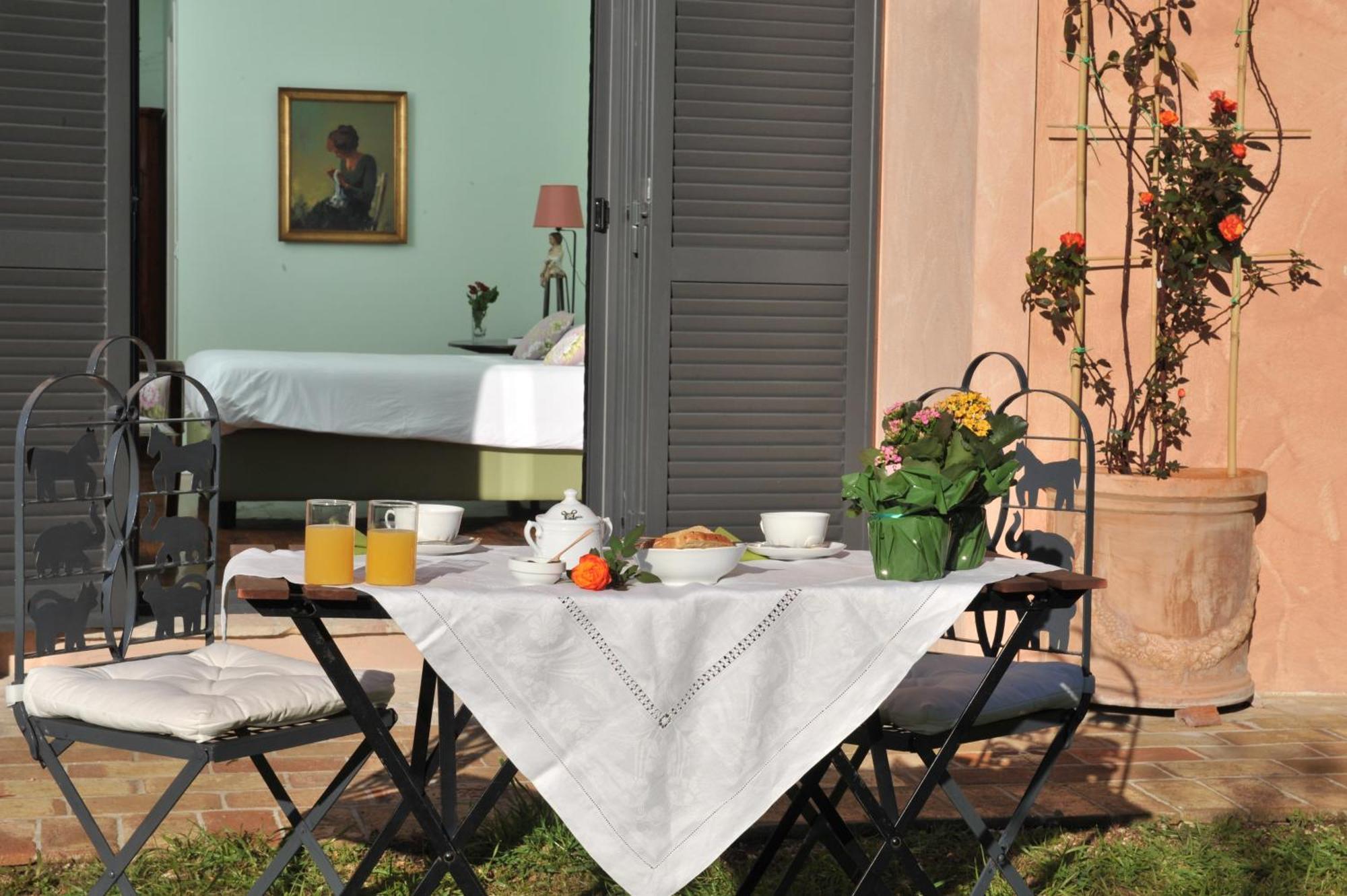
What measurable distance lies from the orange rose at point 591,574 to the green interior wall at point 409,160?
7475mm

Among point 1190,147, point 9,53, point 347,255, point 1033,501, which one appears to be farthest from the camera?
point 347,255

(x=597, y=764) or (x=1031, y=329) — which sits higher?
(x=1031, y=329)

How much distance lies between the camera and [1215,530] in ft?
13.8

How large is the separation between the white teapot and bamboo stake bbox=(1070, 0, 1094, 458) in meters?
2.47

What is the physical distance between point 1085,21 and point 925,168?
0.61 metres

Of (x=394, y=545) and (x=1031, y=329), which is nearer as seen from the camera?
(x=394, y=545)

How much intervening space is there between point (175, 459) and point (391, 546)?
957 mm

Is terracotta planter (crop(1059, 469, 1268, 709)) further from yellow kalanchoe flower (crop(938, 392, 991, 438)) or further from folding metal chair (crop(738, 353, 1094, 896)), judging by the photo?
yellow kalanchoe flower (crop(938, 392, 991, 438))

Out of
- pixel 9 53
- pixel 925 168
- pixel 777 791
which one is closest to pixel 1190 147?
pixel 925 168

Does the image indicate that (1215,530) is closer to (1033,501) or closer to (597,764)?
(1033,501)

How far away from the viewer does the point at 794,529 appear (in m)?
2.56

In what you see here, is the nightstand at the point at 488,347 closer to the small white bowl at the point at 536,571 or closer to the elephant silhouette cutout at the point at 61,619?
the elephant silhouette cutout at the point at 61,619

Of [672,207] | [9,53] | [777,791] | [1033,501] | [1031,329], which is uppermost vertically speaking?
[9,53]

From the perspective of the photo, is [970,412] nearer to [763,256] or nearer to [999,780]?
[999,780]
